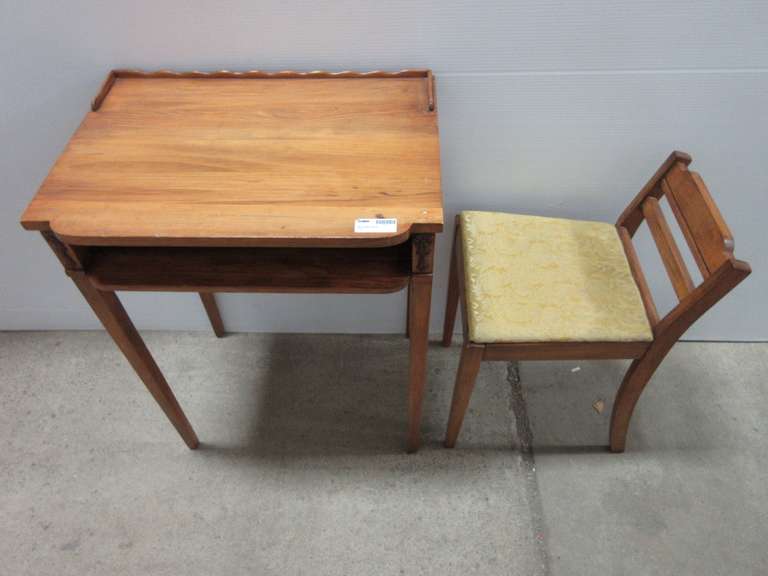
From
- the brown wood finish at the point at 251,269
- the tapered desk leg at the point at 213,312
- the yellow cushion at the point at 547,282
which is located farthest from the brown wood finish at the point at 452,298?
the tapered desk leg at the point at 213,312

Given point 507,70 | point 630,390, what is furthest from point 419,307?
point 630,390

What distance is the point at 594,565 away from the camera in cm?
132

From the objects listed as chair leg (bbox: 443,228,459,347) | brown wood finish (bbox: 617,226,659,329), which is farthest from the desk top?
brown wood finish (bbox: 617,226,659,329)

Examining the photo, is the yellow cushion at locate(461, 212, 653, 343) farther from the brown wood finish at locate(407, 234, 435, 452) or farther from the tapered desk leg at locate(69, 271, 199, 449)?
the tapered desk leg at locate(69, 271, 199, 449)

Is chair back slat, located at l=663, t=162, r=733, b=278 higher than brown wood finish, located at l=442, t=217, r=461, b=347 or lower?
higher

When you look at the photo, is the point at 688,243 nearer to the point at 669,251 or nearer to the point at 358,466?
the point at 669,251

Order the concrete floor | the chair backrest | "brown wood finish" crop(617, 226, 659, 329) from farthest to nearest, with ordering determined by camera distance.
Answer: the concrete floor < "brown wood finish" crop(617, 226, 659, 329) < the chair backrest

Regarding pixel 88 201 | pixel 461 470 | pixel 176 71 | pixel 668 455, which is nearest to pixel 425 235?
pixel 88 201

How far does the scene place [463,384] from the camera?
4.19ft

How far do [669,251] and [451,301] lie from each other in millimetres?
589

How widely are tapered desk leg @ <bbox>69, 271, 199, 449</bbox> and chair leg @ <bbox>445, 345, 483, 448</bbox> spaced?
673 millimetres

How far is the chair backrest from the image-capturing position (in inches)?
38.5

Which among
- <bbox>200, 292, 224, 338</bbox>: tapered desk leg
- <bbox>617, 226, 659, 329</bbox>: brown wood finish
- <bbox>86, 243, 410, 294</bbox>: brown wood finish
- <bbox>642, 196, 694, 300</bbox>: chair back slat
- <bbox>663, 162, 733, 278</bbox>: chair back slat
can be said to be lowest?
<bbox>200, 292, 224, 338</bbox>: tapered desk leg

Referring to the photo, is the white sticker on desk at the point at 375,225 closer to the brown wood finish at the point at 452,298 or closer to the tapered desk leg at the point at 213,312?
the brown wood finish at the point at 452,298
